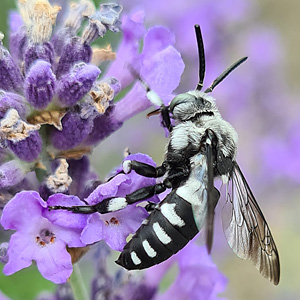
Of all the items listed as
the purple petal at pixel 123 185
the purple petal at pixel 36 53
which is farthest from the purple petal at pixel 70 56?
the purple petal at pixel 123 185

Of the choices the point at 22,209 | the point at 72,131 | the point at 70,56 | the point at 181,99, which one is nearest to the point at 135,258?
the point at 22,209

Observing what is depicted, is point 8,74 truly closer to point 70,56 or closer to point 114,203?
point 70,56

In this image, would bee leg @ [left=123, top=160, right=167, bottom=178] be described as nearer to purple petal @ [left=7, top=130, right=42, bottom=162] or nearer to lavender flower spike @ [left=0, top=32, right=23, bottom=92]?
purple petal @ [left=7, top=130, right=42, bottom=162]

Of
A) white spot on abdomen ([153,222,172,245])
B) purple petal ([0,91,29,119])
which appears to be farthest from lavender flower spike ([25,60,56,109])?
white spot on abdomen ([153,222,172,245])

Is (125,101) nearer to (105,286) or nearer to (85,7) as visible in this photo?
(85,7)

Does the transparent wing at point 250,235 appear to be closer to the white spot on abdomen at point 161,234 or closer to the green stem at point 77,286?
the white spot on abdomen at point 161,234

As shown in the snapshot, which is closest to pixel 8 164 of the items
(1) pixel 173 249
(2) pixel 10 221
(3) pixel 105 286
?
(2) pixel 10 221
